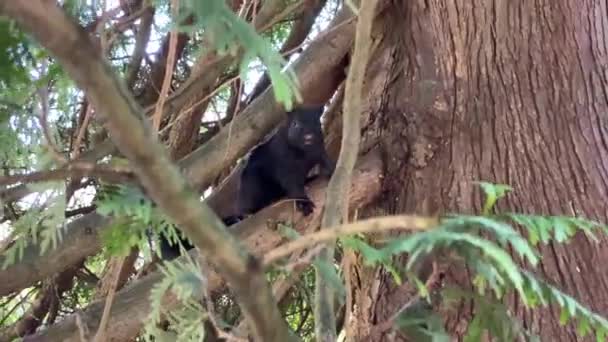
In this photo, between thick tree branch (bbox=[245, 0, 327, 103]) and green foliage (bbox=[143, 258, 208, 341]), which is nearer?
green foliage (bbox=[143, 258, 208, 341])

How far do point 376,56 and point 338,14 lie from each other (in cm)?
22

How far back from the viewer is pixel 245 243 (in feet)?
6.42

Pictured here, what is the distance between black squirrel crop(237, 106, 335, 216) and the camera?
8.01 feet

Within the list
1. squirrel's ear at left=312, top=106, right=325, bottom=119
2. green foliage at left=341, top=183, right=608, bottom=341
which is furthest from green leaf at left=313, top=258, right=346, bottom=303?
squirrel's ear at left=312, top=106, right=325, bottom=119

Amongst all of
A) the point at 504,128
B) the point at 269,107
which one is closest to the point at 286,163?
the point at 269,107

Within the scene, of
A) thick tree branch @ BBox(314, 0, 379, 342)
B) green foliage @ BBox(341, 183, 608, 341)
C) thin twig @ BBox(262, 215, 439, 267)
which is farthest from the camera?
thick tree branch @ BBox(314, 0, 379, 342)

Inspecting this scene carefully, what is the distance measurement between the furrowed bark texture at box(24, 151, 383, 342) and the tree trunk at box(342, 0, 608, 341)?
0.05 m

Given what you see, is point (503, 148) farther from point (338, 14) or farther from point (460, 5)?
point (338, 14)

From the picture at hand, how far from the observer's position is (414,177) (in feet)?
6.42

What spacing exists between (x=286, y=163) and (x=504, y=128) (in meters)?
0.78

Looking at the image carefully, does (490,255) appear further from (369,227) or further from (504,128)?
(504,128)

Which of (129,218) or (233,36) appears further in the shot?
(129,218)

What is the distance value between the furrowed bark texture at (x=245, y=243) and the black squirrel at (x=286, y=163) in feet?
0.63

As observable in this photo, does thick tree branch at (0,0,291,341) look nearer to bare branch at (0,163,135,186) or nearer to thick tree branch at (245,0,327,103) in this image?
bare branch at (0,163,135,186)
